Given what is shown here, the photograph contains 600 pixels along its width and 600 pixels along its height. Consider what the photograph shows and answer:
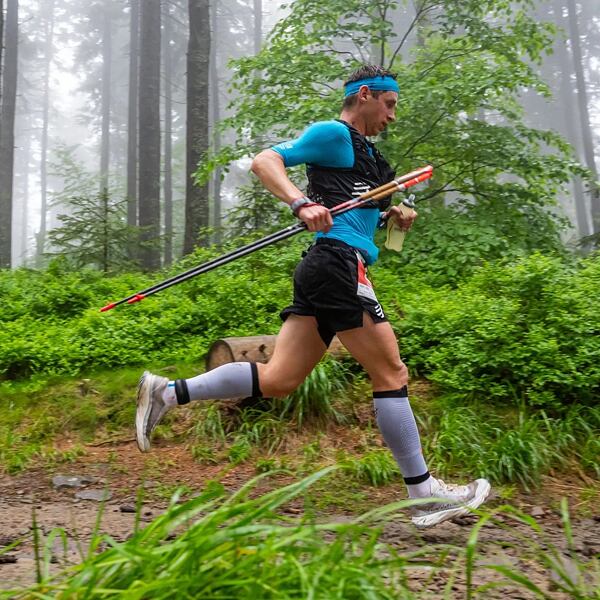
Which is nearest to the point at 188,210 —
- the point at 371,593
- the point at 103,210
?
the point at 103,210

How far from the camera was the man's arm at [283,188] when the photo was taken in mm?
3146

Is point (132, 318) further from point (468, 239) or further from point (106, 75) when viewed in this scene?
point (106, 75)

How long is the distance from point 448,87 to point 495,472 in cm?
501

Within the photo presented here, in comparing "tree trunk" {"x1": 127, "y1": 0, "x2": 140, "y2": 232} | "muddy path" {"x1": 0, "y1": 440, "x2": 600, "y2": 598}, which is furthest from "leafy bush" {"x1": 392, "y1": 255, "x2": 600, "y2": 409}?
"tree trunk" {"x1": 127, "y1": 0, "x2": 140, "y2": 232}

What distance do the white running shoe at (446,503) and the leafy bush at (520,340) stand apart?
59.3 inches

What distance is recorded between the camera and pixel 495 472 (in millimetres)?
4277

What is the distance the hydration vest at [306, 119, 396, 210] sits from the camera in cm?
352

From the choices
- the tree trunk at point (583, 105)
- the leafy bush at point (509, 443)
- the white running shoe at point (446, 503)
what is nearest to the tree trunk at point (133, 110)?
the tree trunk at point (583, 105)

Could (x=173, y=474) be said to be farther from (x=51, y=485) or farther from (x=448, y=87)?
(x=448, y=87)

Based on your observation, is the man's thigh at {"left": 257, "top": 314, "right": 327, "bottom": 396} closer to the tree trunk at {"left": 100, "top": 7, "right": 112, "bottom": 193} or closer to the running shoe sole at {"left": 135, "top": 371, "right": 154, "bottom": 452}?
the running shoe sole at {"left": 135, "top": 371, "right": 154, "bottom": 452}

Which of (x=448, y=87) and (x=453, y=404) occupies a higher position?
(x=448, y=87)

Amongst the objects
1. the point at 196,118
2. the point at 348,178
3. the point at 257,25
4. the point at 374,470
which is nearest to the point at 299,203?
the point at 348,178

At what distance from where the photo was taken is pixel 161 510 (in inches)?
153

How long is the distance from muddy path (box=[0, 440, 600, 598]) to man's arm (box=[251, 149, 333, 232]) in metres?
1.29
